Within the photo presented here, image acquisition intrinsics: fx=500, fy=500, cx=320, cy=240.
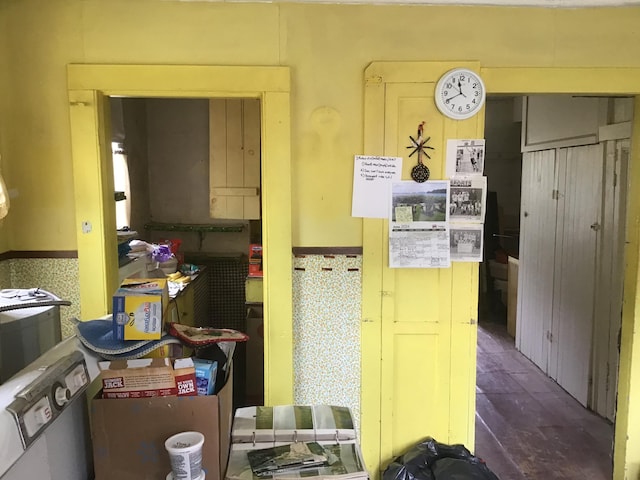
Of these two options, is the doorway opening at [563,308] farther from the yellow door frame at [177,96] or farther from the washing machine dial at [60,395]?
the washing machine dial at [60,395]

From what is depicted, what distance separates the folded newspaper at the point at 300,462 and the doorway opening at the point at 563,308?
5.42 ft

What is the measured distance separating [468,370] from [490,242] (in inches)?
179

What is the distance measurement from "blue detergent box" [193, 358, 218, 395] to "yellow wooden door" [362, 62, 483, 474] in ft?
3.75

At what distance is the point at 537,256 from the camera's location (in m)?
4.24

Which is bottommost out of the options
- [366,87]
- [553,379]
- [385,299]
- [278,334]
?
[553,379]

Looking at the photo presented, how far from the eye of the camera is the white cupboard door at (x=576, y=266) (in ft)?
11.1

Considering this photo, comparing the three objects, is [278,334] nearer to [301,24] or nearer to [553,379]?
[301,24]

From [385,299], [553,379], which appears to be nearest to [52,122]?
[385,299]

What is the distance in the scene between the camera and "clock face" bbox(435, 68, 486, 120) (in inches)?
89.8

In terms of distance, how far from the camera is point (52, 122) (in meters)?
2.28

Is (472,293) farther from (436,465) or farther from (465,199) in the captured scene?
(436,465)

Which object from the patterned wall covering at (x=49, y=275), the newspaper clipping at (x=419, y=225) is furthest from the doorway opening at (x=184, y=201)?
the newspaper clipping at (x=419, y=225)

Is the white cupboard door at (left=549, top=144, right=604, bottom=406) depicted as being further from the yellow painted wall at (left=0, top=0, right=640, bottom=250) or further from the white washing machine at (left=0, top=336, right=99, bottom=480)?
the white washing machine at (left=0, top=336, right=99, bottom=480)

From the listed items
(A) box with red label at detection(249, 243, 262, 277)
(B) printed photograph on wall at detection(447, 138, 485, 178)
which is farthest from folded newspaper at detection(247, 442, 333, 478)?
(A) box with red label at detection(249, 243, 262, 277)
